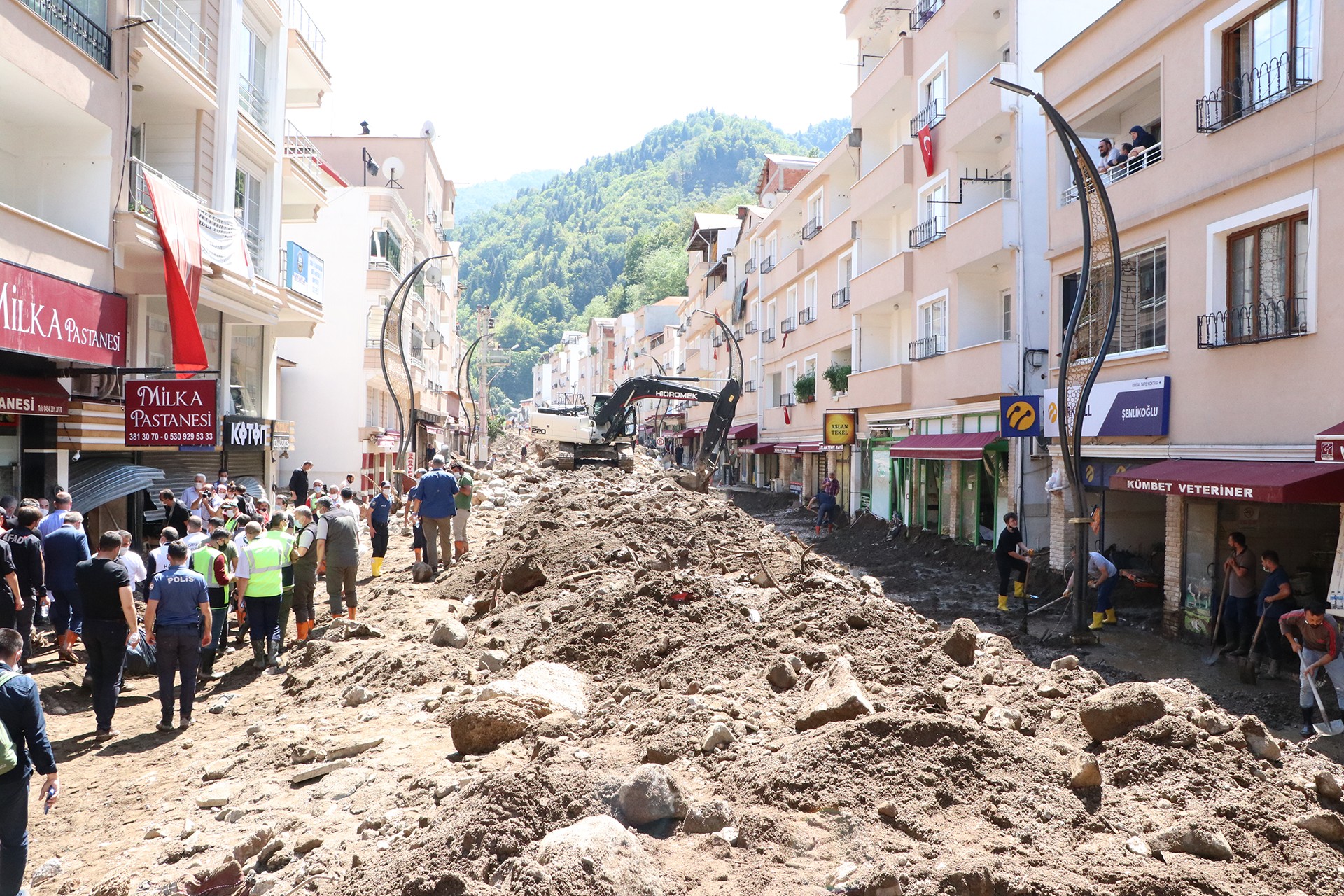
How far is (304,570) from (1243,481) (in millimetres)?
11778

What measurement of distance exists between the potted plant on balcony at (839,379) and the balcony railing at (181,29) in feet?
64.4

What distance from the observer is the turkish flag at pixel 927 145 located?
2306 cm

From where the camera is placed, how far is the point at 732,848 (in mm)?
5160

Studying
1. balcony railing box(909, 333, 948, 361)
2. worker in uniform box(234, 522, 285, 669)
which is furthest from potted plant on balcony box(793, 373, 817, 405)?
worker in uniform box(234, 522, 285, 669)

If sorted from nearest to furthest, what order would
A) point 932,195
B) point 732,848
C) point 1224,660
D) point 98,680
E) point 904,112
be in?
point 732,848 < point 98,680 < point 1224,660 < point 932,195 < point 904,112

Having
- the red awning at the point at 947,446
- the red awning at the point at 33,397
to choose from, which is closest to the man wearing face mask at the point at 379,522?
the red awning at the point at 33,397

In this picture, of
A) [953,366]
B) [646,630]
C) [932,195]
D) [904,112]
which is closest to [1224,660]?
[646,630]

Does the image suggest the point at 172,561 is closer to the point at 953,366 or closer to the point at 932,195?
the point at 953,366

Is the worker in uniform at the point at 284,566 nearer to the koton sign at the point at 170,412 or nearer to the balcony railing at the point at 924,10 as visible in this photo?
the koton sign at the point at 170,412

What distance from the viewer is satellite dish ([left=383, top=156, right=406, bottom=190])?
154 ft

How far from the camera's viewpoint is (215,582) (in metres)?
10.5

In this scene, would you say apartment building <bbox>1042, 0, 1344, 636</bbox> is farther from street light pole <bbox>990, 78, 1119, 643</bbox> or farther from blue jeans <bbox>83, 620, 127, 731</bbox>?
blue jeans <bbox>83, 620, 127, 731</bbox>

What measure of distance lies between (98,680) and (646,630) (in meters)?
5.21

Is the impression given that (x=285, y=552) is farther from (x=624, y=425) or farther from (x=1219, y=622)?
(x=624, y=425)
